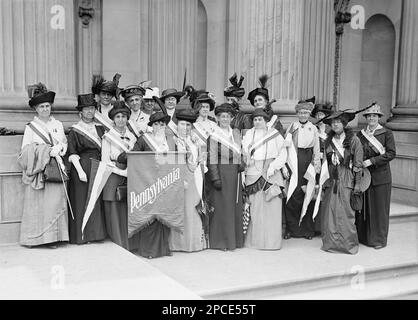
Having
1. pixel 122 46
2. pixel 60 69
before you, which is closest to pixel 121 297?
pixel 60 69

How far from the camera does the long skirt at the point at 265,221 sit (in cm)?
772

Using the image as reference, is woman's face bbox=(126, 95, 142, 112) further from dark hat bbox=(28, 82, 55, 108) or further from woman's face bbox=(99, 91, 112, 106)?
dark hat bbox=(28, 82, 55, 108)

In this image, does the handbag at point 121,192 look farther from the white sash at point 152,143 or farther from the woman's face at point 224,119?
the woman's face at point 224,119

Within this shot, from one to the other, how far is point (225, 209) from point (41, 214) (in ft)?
8.27

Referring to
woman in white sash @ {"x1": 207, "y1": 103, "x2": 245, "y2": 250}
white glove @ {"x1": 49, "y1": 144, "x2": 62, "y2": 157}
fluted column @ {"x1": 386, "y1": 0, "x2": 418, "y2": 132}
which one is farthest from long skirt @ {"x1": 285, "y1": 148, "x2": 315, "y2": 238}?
fluted column @ {"x1": 386, "y1": 0, "x2": 418, "y2": 132}

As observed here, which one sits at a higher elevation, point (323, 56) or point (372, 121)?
point (323, 56)

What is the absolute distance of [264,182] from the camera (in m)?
7.70

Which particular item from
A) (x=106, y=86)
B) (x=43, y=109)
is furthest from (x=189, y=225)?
(x=43, y=109)

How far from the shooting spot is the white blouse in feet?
22.8

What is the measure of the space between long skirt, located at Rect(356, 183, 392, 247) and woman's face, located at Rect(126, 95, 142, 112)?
370cm

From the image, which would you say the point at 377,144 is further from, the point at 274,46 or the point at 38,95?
the point at 38,95

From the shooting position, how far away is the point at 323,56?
1349 cm

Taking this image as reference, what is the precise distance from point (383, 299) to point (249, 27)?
5431 mm

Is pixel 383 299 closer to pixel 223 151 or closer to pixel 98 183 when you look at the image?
pixel 223 151
